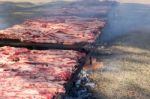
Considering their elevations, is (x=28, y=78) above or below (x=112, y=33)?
above

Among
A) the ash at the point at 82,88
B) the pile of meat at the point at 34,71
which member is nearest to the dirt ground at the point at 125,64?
the ash at the point at 82,88

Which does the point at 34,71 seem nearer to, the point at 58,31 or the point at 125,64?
the point at 58,31

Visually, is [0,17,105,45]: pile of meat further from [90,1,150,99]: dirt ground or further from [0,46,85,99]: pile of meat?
[90,1,150,99]: dirt ground

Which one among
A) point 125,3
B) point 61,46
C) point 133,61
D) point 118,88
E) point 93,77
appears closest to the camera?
point 61,46

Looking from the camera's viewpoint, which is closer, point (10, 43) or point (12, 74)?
point (12, 74)

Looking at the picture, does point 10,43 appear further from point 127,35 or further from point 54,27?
point 127,35

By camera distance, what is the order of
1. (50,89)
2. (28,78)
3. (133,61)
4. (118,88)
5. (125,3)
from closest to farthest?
(50,89)
(28,78)
(118,88)
(133,61)
(125,3)

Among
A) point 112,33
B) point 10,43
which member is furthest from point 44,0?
point 10,43

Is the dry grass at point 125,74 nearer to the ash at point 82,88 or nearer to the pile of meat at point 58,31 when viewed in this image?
the ash at point 82,88
